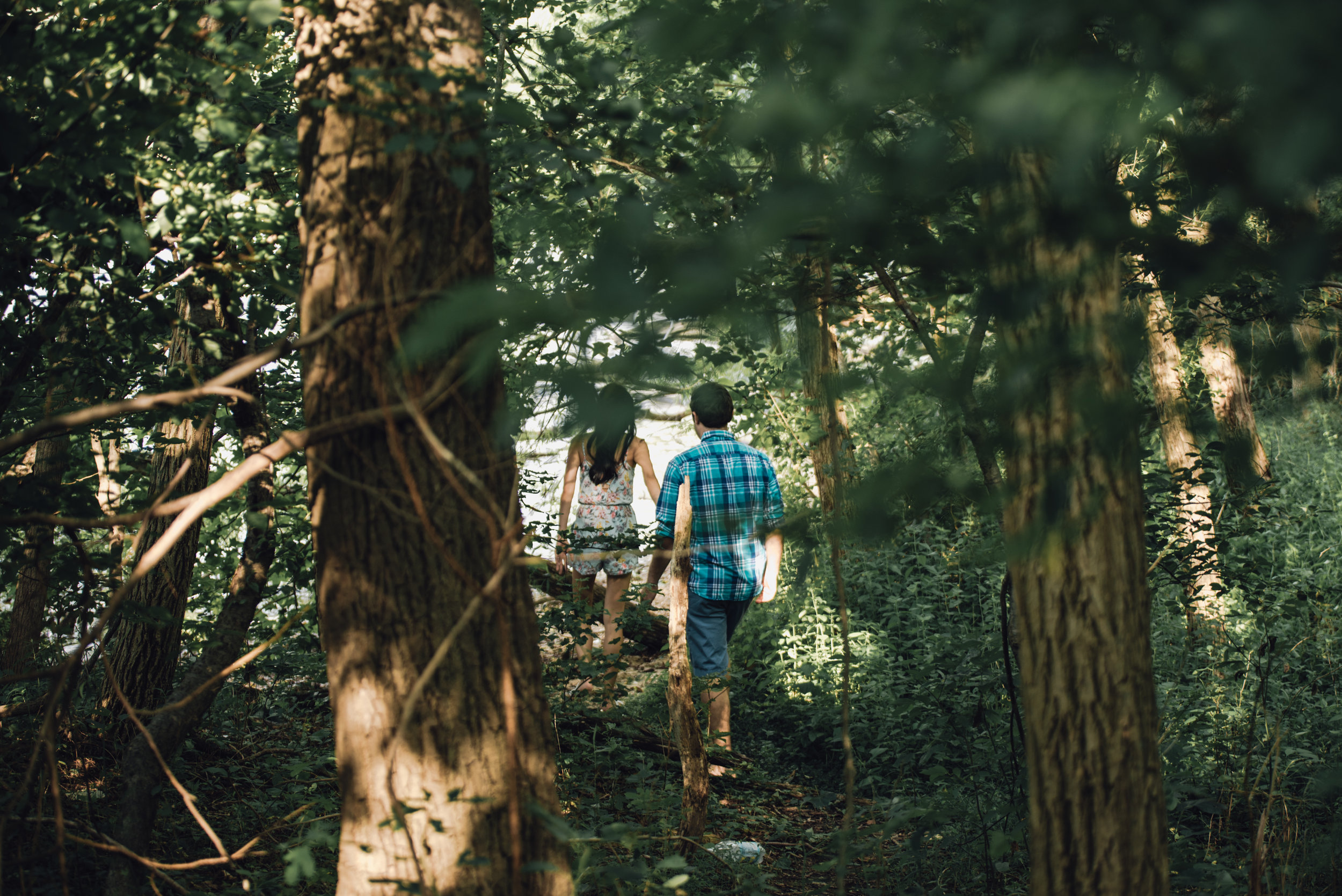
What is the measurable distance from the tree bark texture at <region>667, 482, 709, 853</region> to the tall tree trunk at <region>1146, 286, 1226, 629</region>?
2.27 metres

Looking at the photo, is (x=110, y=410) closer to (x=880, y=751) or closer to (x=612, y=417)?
(x=612, y=417)

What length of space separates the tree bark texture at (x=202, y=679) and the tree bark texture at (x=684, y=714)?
184cm

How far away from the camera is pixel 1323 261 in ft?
3.75

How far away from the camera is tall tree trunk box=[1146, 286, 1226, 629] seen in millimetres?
2471

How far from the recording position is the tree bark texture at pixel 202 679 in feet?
8.73

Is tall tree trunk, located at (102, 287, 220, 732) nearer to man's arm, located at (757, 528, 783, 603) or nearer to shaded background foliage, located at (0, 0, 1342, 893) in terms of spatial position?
shaded background foliage, located at (0, 0, 1342, 893)

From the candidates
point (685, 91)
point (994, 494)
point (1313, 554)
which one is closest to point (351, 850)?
point (994, 494)

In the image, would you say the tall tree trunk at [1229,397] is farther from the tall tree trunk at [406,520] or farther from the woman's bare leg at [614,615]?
the tall tree trunk at [406,520]

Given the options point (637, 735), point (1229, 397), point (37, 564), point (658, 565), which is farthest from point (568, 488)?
point (1229, 397)

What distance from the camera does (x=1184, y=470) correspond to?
12.7ft

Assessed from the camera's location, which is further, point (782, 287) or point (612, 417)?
point (782, 287)

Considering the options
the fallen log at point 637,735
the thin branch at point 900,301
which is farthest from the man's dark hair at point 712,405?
the thin branch at point 900,301

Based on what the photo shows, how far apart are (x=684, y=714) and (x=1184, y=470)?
2.65m

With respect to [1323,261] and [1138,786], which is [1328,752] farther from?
[1323,261]
